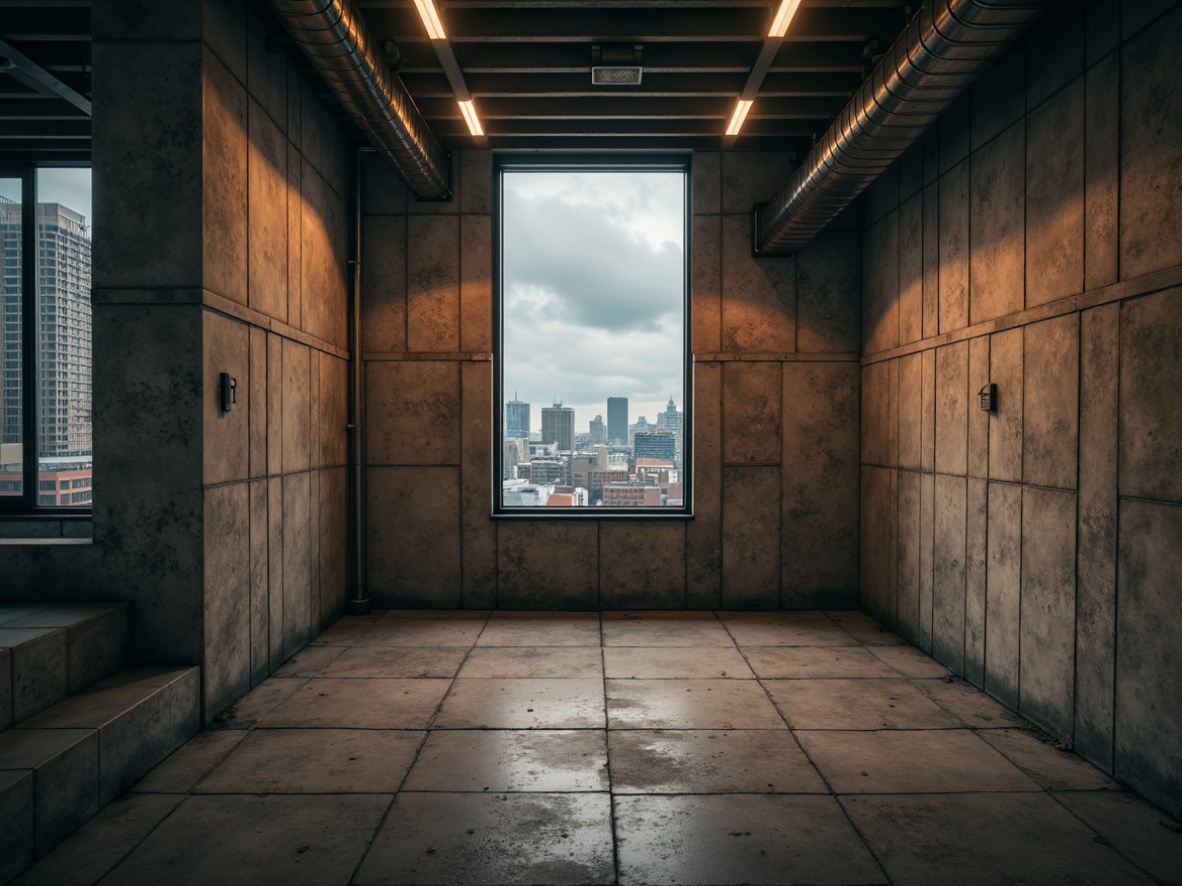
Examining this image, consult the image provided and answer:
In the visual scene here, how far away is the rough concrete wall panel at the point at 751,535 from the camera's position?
630cm

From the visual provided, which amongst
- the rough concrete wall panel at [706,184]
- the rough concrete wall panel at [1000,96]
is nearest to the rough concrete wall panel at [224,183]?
the rough concrete wall panel at [706,184]

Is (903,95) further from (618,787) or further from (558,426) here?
(558,426)

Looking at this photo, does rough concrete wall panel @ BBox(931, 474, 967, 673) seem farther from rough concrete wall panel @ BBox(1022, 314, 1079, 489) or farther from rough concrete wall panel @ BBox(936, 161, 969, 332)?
rough concrete wall panel @ BBox(936, 161, 969, 332)

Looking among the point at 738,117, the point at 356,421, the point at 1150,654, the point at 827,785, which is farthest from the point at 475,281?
the point at 1150,654

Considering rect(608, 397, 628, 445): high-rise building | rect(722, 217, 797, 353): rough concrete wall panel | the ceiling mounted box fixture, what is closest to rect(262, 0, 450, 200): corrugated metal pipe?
the ceiling mounted box fixture

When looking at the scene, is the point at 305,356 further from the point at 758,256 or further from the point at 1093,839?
the point at 1093,839

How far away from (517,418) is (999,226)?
3.94 meters

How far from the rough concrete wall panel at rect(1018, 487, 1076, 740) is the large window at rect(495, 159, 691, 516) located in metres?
2.97

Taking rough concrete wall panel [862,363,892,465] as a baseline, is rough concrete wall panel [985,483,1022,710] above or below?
below

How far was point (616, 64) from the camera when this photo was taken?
4617mm

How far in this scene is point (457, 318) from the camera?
627 cm

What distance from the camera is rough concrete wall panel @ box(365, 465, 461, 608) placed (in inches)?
246

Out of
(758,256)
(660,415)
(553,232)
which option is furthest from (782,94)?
(660,415)

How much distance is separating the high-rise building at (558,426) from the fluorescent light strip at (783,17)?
3387mm
